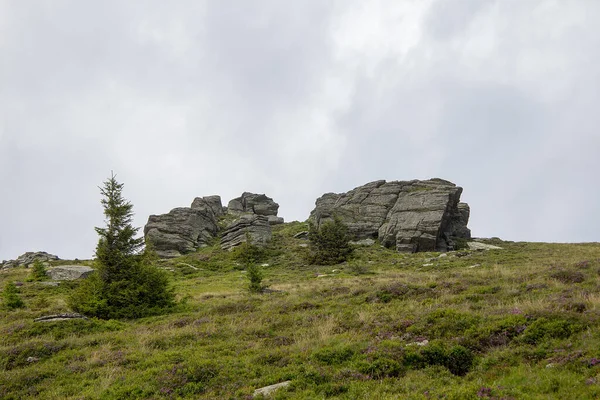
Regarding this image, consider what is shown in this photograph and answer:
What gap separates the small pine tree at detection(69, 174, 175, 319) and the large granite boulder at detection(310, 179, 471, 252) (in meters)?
37.9

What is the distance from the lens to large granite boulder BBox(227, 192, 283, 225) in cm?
10275

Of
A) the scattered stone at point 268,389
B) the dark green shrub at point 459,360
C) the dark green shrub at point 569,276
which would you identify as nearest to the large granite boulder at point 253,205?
the dark green shrub at point 569,276

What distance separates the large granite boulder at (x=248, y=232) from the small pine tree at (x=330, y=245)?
10371mm

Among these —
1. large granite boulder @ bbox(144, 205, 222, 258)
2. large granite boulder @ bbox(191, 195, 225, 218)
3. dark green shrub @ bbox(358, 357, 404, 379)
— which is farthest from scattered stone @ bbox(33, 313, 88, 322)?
large granite boulder @ bbox(191, 195, 225, 218)

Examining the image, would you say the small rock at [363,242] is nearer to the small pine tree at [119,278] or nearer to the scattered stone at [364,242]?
the scattered stone at [364,242]

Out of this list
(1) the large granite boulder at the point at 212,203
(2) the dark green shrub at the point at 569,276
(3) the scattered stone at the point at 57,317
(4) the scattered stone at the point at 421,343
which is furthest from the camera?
(1) the large granite boulder at the point at 212,203

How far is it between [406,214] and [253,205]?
187 feet

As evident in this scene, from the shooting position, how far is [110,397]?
379 inches

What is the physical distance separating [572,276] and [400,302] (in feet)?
27.8

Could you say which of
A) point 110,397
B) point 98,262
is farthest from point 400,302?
point 98,262

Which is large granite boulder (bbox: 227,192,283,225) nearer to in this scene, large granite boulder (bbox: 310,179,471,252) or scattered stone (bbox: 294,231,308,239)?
scattered stone (bbox: 294,231,308,239)

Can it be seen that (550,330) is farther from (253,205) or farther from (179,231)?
(253,205)

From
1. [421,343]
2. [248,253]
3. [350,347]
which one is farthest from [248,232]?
[421,343]

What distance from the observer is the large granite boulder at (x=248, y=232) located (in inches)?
2398
